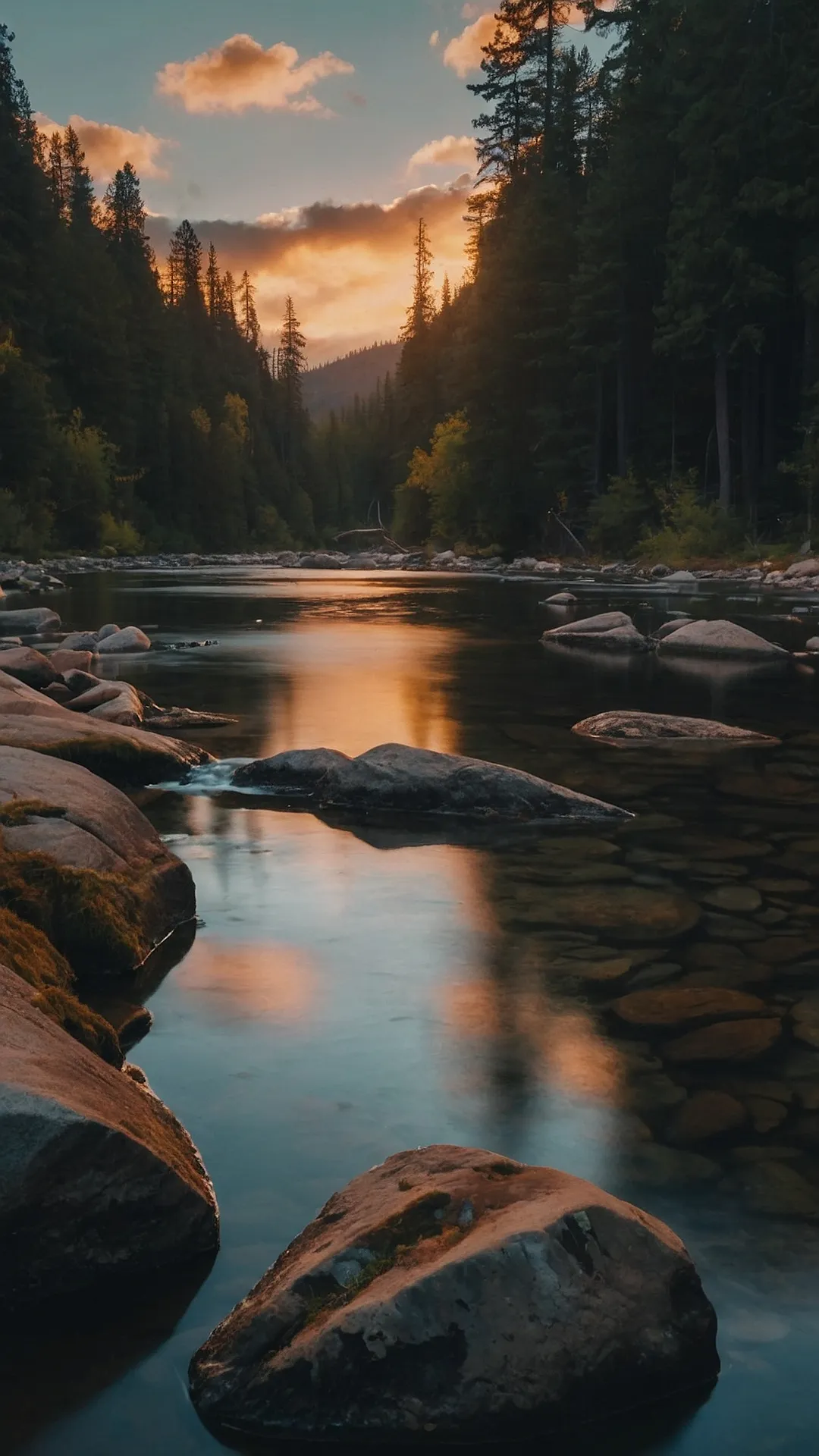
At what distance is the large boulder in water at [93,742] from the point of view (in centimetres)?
735

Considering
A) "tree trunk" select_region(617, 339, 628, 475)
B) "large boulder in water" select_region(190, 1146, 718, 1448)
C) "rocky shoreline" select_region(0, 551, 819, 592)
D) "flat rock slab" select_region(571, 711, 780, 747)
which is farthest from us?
"tree trunk" select_region(617, 339, 628, 475)

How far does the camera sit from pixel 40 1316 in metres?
2.60

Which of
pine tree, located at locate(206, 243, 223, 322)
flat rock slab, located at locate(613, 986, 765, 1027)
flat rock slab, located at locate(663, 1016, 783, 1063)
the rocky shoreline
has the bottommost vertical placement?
flat rock slab, located at locate(663, 1016, 783, 1063)

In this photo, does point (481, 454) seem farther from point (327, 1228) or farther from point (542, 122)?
point (327, 1228)

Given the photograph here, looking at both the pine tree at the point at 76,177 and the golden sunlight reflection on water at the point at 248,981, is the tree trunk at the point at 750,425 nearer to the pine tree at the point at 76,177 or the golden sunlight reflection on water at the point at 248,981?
the golden sunlight reflection on water at the point at 248,981

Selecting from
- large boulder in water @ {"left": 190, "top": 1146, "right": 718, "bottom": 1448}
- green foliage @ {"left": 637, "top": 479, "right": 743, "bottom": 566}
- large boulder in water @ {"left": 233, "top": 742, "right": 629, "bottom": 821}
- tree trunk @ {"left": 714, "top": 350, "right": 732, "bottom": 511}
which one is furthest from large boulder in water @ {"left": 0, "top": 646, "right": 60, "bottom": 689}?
tree trunk @ {"left": 714, "top": 350, "right": 732, "bottom": 511}

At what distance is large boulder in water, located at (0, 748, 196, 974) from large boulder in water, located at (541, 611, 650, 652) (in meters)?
12.4

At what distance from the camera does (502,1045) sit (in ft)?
13.1

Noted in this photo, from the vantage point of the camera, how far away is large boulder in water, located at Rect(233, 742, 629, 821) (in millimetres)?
7203

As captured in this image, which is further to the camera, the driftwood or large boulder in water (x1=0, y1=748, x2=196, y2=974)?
the driftwood

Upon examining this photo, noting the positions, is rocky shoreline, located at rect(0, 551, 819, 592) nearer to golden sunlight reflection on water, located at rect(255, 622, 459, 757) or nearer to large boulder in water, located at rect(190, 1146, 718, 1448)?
golden sunlight reflection on water, located at rect(255, 622, 459, 757)

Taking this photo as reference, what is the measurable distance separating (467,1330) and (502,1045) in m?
1.74

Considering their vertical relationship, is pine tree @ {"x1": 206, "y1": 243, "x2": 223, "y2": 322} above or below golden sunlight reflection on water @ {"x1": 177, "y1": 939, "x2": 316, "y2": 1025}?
above

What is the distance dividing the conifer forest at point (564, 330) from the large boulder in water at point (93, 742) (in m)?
26.5
